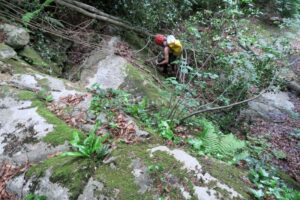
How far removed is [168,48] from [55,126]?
4.79 metres

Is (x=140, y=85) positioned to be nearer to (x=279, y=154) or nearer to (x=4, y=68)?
(x=4, y=68)

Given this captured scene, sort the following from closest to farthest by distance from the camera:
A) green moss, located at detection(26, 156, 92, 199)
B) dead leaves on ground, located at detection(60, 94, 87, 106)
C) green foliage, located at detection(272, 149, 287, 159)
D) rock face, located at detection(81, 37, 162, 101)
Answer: green moss, located at detection(26, 156, 92, 199), dead leaves on ground, located at detection(60, 94, 87, 106), green foliage, located at detection(272, 149, 287, 159), rock face, located at detection(81, 37, 162, 101)

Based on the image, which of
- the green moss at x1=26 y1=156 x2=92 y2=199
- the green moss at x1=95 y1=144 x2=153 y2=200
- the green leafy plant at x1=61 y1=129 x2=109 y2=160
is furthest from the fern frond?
the green moss at x1=26 y1=156 x2=92 y2=199

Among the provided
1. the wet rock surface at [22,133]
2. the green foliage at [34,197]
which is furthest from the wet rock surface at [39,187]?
the wet rock surface at [22,133]

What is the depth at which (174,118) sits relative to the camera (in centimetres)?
558

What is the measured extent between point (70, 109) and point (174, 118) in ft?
5.83

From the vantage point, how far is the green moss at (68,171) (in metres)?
3.54

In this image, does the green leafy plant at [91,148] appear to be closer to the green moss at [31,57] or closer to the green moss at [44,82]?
the green moss at [44,82]

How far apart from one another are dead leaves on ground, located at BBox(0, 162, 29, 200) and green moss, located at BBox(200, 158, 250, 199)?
2.26 metres

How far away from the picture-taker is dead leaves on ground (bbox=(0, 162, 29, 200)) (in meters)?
3.77

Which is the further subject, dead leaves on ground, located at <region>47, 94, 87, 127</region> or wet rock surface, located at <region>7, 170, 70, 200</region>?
dead leaves on ground, located at <region>47, 94, 87, 127</region>

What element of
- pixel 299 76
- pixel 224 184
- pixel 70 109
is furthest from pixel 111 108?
pixel 299 76

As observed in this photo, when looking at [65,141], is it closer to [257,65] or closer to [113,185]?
[113,185]

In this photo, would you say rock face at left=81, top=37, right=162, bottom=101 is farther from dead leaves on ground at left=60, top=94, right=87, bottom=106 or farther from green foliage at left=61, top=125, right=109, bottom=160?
green foliage at left=61, top=125, right=109, bottom=160
